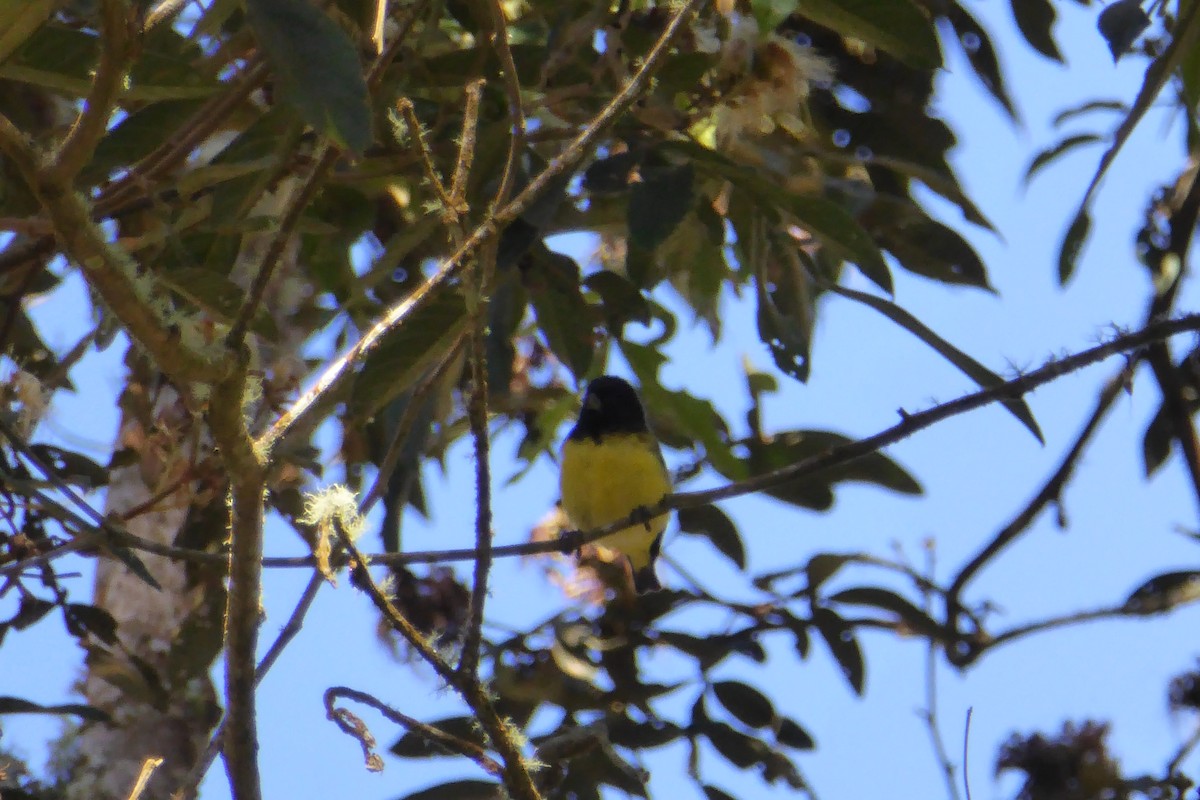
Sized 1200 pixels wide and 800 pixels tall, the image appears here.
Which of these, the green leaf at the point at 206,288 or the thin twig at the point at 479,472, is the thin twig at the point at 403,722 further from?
the green leaf at the point at 206,288

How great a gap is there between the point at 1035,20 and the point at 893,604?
1.41 m

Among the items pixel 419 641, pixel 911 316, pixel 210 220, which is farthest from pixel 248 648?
pixel 911 316

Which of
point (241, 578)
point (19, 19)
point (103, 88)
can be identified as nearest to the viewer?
point (103, 88)

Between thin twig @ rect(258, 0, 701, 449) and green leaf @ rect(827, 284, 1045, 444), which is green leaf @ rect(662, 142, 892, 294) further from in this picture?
thin twig @ rect(258, 0, 701, 449)

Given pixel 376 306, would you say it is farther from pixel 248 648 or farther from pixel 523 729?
pixel 248 648

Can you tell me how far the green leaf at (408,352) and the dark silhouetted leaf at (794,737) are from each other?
1302mm

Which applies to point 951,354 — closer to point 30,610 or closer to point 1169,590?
point 1169,590

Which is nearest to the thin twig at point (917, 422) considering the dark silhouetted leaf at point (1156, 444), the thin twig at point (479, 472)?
the thin twig at point (479, 472)

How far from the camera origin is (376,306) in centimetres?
374

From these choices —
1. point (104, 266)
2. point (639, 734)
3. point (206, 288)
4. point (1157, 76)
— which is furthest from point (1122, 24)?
point (104, 266)

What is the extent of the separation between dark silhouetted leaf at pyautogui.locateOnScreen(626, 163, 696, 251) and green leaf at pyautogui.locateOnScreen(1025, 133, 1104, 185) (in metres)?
1.55

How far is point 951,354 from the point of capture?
2.74 meters

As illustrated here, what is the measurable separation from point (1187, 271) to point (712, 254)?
1.20m

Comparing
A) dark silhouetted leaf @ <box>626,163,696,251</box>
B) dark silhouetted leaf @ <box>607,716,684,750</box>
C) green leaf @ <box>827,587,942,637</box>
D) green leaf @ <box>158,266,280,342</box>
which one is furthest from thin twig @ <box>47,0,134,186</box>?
green leaf @ <box>827,587,942,637</box>
